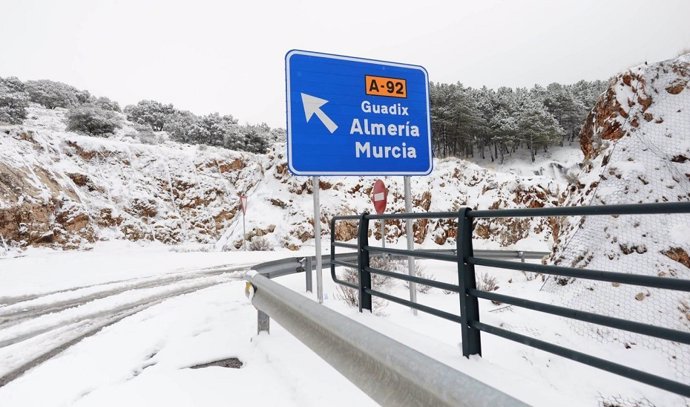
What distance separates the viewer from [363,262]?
15.0 feet

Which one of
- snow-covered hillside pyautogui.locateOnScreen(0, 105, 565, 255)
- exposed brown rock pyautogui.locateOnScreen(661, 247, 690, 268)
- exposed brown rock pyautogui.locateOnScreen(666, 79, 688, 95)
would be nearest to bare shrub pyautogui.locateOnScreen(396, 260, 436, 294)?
exposed brown rock pyautogui.locateOnScreen(661, 247, 690, 268)

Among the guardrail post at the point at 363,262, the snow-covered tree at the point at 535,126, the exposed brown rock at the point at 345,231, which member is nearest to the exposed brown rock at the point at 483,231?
the exposed brown rock at the point at 345,231

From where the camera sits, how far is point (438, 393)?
4.73ft

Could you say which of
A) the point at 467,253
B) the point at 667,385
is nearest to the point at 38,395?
the point at 467,253

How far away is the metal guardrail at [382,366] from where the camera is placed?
134cm

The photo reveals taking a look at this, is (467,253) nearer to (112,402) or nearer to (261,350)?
(261,350)

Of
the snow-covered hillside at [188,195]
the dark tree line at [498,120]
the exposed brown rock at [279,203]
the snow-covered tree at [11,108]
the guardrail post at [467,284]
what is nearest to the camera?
the guardrail post at [467,284]

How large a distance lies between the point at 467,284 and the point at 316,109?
3.51 m

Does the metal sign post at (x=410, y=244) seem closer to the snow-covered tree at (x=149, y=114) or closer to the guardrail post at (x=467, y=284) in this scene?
the guardrail post at (x=467, y=284)

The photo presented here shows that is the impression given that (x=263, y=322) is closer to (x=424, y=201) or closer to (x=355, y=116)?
(x=355, y=116)

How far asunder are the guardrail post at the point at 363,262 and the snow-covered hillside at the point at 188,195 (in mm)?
15617

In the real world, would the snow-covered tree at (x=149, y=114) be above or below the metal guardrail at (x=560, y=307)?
above

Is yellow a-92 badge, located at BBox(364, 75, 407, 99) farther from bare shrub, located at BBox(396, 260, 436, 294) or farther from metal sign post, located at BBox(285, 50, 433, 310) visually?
bare shrub, located at BBox(396, 260, 436, 294)

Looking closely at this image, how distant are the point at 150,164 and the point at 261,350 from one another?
2710 cm
